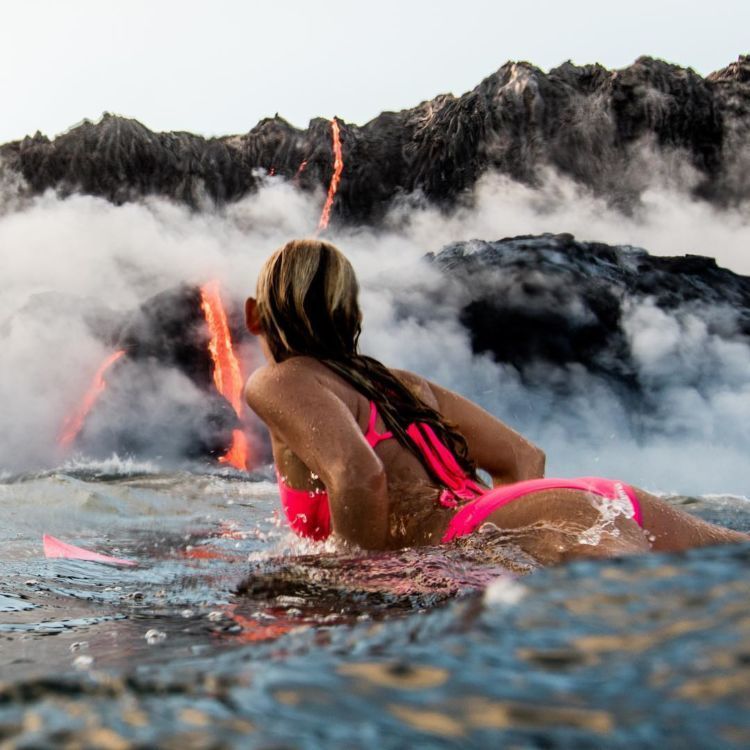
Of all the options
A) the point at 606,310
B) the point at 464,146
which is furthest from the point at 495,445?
the point at 464,146

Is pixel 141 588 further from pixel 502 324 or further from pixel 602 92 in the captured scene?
pixel 602 92

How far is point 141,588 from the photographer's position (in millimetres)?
2523

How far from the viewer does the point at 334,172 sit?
2236 cm

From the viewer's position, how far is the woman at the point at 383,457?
2.00 m

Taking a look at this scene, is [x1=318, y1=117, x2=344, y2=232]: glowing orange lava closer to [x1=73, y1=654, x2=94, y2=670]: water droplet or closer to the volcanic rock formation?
the volcanic rock formation

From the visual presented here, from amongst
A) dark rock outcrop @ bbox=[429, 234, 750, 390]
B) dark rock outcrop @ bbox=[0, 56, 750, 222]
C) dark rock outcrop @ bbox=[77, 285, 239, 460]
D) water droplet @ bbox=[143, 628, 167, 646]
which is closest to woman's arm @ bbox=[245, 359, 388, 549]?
water droplet @ bbox=[143, 628, 167, 646]

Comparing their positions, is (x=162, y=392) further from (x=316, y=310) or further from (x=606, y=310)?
(x=316, y=310)

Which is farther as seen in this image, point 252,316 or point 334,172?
point 334,172

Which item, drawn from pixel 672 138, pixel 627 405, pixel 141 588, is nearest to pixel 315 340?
pixel 141 588

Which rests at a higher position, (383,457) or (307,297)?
(307,297)

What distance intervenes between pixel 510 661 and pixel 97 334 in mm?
21205

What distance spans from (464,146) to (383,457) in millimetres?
20111

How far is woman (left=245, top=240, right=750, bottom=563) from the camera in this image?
200cm

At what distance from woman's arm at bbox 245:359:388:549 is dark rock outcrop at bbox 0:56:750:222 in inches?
771
